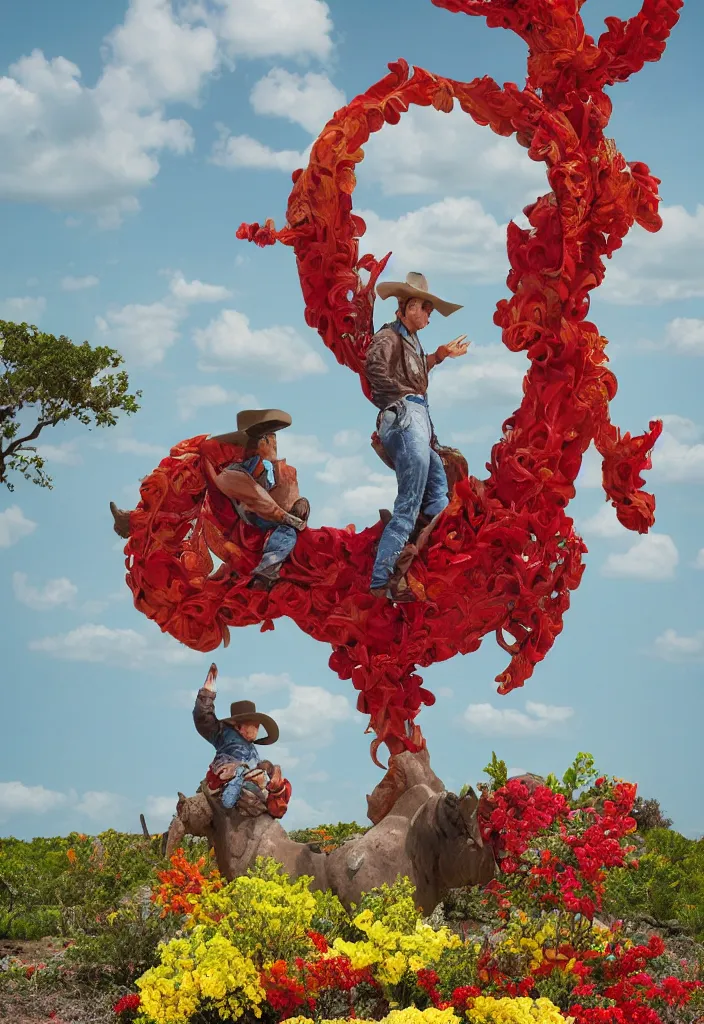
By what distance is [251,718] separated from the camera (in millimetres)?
7832

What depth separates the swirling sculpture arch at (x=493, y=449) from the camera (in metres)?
7.48

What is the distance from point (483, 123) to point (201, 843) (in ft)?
17.0

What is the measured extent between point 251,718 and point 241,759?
250mm

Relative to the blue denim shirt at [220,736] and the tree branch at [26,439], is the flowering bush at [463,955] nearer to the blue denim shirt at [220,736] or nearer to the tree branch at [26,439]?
the blue denim shirt at [220,736]

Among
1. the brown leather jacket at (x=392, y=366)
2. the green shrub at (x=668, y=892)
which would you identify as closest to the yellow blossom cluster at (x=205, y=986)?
the green shrub at (x=668, y=892)

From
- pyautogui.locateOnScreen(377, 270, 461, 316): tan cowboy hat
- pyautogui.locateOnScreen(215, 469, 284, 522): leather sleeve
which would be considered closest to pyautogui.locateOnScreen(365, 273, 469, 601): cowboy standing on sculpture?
pyautogui.locateOnScreen(377, 270, 461, 316): tan cowboy hat

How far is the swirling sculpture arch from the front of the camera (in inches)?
295

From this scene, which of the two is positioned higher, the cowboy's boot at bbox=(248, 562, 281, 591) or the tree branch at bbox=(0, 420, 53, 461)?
the tree branch at bbox=(0, 420, 53, 461)

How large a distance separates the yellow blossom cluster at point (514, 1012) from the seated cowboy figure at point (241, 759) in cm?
246

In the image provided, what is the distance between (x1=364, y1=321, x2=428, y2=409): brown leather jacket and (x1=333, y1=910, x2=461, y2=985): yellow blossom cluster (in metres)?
3.03

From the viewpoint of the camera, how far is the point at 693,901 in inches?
343

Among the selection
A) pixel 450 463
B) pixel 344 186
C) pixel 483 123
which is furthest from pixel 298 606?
pixel 483 123

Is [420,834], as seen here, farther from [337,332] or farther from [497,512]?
[337,332]

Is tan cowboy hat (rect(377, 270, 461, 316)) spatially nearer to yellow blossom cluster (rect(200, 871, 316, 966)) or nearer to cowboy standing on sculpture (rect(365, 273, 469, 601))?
cowboy standing on sculpture (rect(365, 273, 469, 601))
